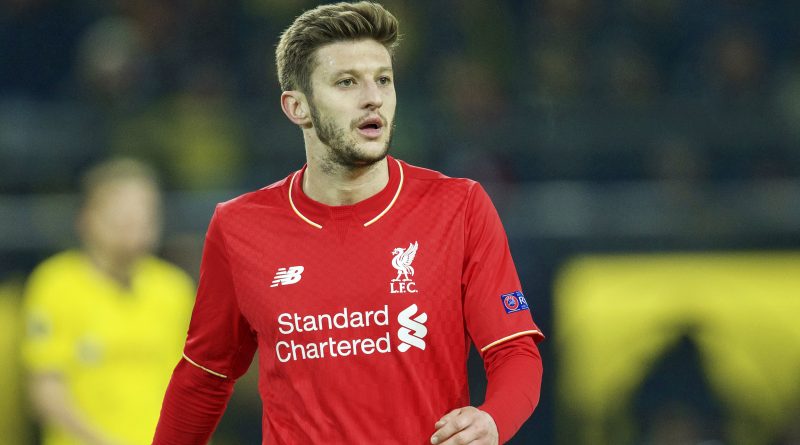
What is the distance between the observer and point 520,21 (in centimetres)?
1158

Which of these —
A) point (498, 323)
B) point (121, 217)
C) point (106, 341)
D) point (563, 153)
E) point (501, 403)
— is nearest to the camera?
point (501, 403)

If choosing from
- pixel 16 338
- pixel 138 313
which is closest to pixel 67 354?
pixel 138 313

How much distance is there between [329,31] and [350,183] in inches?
16.9

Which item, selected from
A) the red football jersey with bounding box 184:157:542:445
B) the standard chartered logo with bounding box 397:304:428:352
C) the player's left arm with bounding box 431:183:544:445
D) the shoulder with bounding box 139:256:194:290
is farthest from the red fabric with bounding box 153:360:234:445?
the shoulder with bounding box 139:256:194:290

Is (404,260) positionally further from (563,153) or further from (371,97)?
(563,153)

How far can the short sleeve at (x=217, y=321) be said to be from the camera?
369cm

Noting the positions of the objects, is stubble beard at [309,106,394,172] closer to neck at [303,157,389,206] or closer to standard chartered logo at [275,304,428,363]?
neck at [303,157,389,206]

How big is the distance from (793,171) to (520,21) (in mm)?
3172

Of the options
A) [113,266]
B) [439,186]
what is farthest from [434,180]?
[113,266]

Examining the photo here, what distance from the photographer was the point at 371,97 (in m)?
3.45

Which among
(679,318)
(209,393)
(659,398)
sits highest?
(209,393)

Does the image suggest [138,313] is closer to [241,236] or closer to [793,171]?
[241,236]

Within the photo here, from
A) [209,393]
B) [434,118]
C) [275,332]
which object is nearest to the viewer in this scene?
[275,332]

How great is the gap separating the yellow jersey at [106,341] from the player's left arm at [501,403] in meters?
3.07
